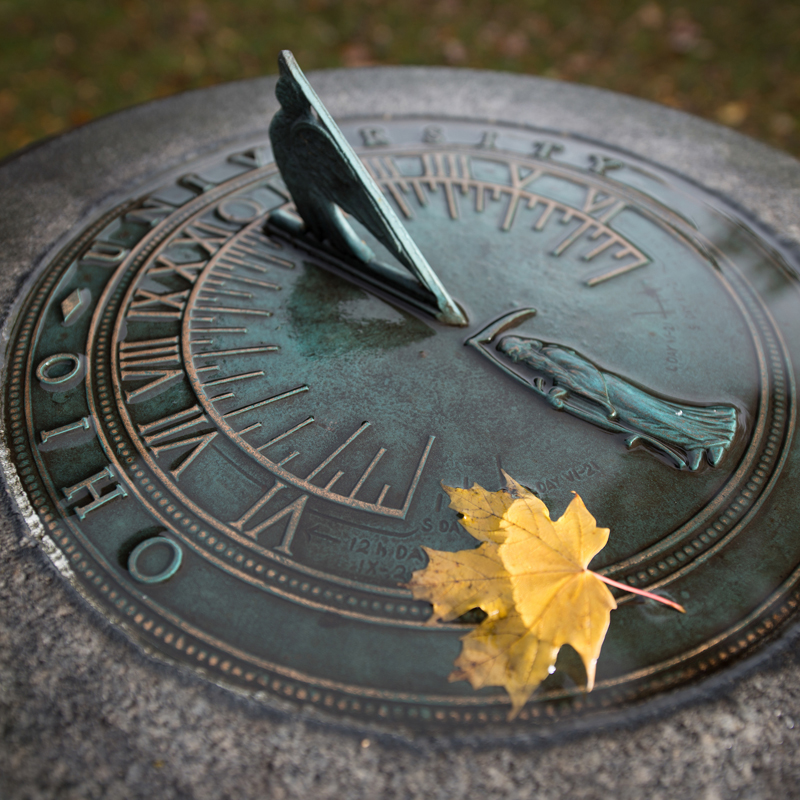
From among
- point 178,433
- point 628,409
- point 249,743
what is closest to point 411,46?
point 628,409

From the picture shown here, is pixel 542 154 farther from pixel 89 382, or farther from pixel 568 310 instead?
pixel 89 382

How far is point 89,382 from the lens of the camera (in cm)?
204

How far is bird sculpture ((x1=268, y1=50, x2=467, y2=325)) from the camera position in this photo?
2.06m

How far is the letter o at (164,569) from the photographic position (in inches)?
64.3

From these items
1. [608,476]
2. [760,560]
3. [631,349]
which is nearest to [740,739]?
[760,560]

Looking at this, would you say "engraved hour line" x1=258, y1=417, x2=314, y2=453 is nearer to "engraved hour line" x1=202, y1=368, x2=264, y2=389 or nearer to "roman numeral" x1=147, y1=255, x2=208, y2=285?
"engraved hour line" x1=202, y1=368, x2=264, y2=389

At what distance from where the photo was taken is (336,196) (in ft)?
7.24

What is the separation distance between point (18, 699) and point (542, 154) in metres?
2.58

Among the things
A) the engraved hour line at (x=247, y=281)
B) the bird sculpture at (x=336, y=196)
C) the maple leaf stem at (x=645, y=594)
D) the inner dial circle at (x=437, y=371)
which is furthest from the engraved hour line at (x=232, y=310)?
the maple leaf stem at (x=645, y=594)

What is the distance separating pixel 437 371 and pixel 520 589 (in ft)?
2.46

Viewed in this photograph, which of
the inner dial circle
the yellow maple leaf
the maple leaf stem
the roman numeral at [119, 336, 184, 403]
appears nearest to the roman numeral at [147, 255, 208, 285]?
the inner dial circle

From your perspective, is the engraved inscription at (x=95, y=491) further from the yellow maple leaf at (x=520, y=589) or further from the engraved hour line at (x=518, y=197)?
the engraved hour line at (x=518, y=197)

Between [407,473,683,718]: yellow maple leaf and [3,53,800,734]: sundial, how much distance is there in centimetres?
5

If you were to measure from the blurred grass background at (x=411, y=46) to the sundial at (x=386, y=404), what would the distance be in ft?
9.70
